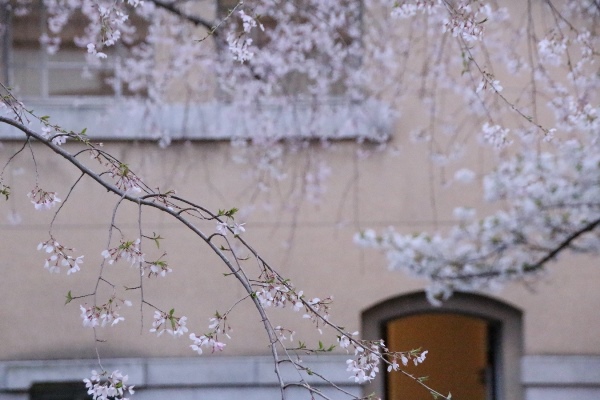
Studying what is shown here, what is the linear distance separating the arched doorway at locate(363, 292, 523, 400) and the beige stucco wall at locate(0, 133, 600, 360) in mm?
209

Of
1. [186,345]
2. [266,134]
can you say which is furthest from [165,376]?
[266,134]

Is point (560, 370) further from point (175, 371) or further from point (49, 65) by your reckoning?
point (49, 65)

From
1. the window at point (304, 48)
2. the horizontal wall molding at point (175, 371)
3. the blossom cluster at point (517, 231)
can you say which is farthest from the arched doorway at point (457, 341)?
the window at point (304, 48)

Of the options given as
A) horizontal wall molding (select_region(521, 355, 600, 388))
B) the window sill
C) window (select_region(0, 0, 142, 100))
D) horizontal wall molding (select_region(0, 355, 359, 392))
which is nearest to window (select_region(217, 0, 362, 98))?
the window sill

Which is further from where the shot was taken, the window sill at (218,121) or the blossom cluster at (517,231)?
the window sill at (218,121)

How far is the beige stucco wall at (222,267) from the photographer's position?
7.54 meters

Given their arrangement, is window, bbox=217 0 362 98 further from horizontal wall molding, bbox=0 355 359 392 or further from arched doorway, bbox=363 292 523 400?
horizontal wall molding, bbox=0 355 359 392

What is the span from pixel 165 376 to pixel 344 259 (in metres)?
1.68

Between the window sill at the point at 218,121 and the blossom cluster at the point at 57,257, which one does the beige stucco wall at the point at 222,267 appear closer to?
the window sill at the point at 218,121

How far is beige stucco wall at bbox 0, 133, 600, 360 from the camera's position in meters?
7.54

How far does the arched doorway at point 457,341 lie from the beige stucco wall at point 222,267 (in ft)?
0.69

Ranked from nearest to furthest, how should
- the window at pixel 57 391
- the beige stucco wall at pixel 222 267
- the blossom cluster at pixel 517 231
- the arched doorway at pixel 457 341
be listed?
the blossom cluster at pixel 517 231, the window at pixel 57 391, the beige stucco wall at pixel 222 267, the arched doorway at pixel 457 341

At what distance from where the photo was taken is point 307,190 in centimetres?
764

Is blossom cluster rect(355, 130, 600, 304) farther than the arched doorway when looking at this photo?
No
